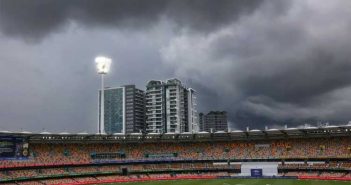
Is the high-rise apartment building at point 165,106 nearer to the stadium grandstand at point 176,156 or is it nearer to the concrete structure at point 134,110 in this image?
the concrete structure at point 134,110

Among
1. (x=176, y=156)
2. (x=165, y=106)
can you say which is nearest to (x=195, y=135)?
(x=176, y=156)

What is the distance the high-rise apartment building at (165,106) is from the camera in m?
173

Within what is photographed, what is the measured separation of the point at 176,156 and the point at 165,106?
83.0 meters

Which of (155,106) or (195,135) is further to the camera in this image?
(155,106)

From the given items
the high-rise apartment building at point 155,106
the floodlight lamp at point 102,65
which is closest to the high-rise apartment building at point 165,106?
Result: the high-rise apartment building at point 155,106

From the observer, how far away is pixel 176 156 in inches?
3629

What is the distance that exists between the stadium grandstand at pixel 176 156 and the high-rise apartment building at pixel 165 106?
254 feet

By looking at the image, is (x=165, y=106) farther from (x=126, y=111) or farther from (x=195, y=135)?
(x=195, y=135)

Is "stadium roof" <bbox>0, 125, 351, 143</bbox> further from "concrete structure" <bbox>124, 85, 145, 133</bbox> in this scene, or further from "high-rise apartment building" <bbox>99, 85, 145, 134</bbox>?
"concrete structure" <bbox>124, 85, 145, 133</bbox>

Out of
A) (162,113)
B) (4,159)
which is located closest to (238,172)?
(4,159)

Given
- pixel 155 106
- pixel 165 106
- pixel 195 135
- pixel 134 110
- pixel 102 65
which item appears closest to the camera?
pixel 102 65

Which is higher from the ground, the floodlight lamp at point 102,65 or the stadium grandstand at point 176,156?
the floodlight lamp at point 102,65

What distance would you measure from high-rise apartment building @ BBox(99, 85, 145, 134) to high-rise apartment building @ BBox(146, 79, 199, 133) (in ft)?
47.1

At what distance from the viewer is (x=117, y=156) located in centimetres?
9050
